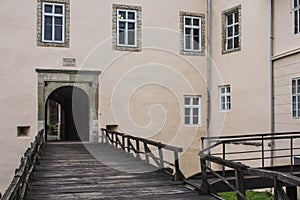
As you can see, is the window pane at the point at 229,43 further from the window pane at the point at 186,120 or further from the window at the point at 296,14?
the window at the point at 296,14

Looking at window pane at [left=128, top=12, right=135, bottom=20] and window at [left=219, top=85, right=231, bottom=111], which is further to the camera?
window pane at [left=128, top=12, right=135, bottom=20]

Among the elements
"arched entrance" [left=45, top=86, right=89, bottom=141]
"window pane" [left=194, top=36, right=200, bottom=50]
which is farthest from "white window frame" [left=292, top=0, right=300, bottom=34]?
"arched entrance" [left=45, top=86, right=89, bottom=141]

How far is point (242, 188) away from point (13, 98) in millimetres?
8845

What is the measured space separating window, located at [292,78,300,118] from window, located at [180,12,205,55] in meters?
4.34

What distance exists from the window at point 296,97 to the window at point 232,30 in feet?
8.66

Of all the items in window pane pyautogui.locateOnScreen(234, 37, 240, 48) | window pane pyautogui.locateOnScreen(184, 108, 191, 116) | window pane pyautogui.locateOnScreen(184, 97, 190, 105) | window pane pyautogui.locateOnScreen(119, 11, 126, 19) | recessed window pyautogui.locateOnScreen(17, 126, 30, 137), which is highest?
window pane pyautogui.locateOnScreen(119, 11, 126, 19)

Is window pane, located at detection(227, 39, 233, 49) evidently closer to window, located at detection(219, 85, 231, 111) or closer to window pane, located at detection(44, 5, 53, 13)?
window, located at detection(219, 85, 231, 111)

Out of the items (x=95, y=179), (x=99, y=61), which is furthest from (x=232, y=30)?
(x=95, y=179)

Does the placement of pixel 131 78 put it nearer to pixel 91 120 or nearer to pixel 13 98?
→ pixel 91 120

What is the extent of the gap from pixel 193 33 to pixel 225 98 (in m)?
2.55

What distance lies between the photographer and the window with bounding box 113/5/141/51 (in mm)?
12852

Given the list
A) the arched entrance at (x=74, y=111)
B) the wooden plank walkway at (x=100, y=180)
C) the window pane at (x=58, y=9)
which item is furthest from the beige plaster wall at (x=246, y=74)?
the window pane at (x=58, y=9)

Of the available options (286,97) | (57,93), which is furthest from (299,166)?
(57,93)

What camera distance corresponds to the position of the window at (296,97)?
9.81m
